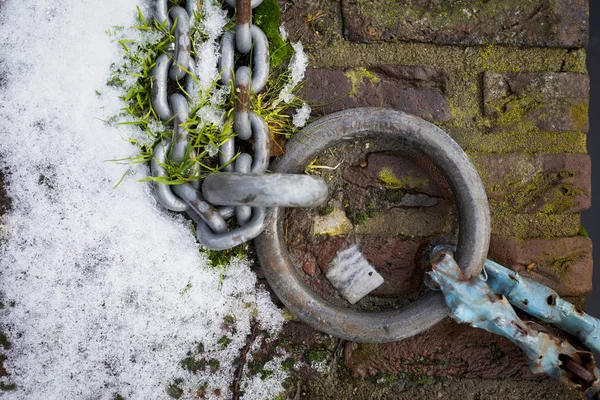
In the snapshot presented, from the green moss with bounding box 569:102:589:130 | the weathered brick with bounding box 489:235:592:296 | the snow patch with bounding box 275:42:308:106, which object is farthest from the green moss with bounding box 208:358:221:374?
the green moss with bounding box 569:102:589:130

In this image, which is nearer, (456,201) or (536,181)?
(456,201)

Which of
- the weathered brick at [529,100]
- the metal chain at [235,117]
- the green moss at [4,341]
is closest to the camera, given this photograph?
the metal chain at [235,117]

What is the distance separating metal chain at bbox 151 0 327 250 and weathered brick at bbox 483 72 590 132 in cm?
85

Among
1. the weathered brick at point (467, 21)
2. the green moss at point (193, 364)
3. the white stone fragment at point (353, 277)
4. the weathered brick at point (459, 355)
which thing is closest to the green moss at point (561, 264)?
the weathered brick at point (459, 355)

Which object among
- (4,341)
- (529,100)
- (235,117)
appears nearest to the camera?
(235,117)

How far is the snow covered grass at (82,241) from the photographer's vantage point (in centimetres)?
175

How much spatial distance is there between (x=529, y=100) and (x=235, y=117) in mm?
1095

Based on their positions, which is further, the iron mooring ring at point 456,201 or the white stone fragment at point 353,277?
the white stone fragment at point 353,277

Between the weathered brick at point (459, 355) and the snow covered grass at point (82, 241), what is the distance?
72cm

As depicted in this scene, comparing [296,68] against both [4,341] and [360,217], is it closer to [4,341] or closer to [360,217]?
[360,217]

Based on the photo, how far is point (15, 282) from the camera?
175cm

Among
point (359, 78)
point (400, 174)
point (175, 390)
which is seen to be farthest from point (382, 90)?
point (175, 390)

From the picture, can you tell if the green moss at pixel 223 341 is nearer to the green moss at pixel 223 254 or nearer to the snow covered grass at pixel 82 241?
the snow covered grass at pixel 82 241

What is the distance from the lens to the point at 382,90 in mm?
1827
